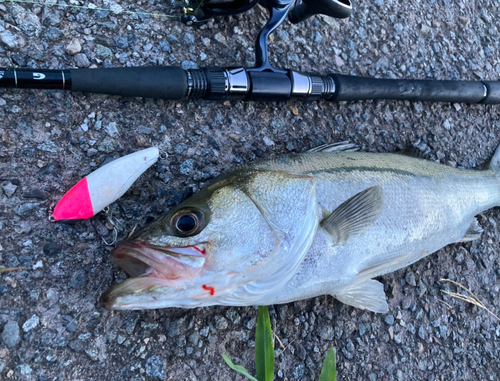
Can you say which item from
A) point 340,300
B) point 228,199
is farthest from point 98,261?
point 340,300

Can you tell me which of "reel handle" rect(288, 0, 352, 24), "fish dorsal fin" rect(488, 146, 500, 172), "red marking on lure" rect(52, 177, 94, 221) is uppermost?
"reel handle" rect(288, 0, 352, 24)

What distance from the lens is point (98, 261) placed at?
1741 mm

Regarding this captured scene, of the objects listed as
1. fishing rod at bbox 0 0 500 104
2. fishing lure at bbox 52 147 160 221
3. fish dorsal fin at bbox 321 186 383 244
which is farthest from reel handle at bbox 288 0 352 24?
fishing lure at bbox 52 147 160 221

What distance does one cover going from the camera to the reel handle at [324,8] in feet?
6.54

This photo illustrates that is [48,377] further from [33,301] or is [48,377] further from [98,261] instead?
[98,261]

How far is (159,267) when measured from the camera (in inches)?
56.2

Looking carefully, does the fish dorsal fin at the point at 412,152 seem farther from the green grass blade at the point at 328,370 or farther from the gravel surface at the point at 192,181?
the green grass blade at the point at 328,370

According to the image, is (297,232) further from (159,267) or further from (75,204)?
(75,204)

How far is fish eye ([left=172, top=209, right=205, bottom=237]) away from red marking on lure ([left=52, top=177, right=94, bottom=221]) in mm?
398

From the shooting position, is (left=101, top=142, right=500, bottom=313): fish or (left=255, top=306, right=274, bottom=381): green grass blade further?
(left=255, top=306, right=274, bottom=381): green grass blade

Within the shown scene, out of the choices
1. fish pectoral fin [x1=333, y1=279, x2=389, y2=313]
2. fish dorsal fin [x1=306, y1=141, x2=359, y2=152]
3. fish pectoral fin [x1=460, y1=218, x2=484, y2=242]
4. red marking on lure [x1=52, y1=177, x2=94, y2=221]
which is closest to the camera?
red marking on lure [x1=52, y1=177, x2=94, y2=221]

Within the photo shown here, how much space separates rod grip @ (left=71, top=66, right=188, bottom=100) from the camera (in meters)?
1.74

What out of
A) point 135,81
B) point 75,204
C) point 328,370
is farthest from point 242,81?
point 328,370

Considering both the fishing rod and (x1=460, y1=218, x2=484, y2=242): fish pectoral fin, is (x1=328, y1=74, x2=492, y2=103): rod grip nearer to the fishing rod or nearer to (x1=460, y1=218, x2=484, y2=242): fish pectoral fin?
the fishing rod
